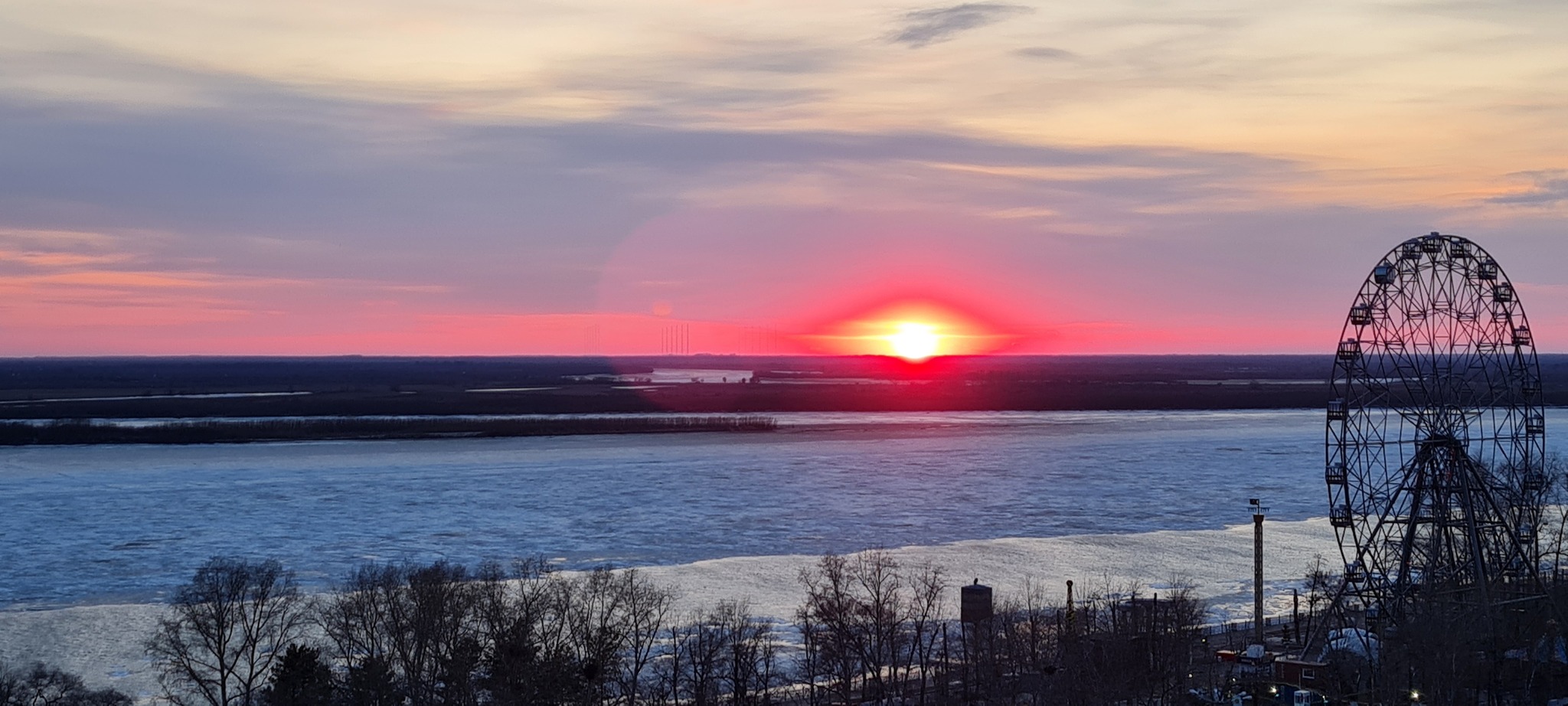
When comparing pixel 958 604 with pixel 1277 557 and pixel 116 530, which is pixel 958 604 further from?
pixel 116 530

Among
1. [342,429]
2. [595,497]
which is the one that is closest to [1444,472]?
[595,497]

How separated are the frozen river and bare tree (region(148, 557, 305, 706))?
510cm

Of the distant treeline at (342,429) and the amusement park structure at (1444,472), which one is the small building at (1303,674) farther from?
the distant treeline at (342,429)

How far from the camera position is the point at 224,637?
32.0 meters

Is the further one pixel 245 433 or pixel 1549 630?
pixel 245 433

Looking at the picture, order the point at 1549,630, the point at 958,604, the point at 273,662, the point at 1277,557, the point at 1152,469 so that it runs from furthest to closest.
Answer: the point at 1152,469 < the point at 1277,557 < the point at 958,604 < the point at 1549,630 < the point at 273,662

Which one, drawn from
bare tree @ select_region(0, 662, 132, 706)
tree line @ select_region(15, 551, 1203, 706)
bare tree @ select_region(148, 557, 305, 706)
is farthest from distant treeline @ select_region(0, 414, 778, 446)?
bare tree @ select_region(0, 662, 132, 706)

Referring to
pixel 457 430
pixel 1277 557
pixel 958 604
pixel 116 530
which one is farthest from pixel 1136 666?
pixel 457 430

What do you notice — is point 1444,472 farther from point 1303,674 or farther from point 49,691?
point 49,691

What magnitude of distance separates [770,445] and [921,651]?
63.7 m

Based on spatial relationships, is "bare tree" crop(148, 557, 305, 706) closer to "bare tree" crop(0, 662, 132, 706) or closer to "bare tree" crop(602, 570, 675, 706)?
"bare tree" crop(0, 662, 132, 706)

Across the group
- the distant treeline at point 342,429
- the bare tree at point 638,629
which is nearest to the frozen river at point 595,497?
the distant treeline at point 342,429

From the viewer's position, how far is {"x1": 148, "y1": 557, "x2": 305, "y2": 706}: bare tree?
3117 centimetres

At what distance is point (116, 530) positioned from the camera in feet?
179
